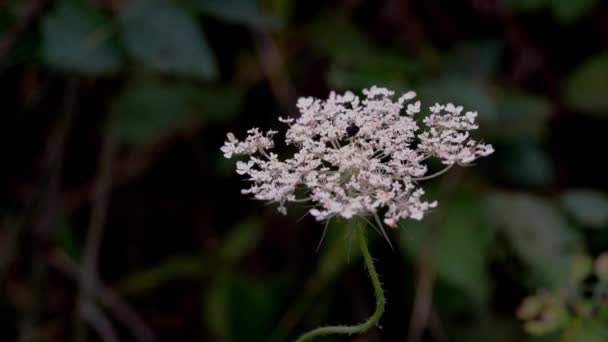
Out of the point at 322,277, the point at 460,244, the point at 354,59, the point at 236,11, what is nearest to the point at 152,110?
the point at 236,11

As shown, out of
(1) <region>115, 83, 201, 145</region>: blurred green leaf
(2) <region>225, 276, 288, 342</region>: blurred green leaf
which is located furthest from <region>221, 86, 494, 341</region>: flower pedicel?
(1) <region>115, 83, 201, 145</region>: blurred green leaf

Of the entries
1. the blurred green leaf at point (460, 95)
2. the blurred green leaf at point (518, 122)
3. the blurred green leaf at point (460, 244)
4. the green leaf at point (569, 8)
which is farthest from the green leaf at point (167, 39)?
the green leaf at point (569, 8)

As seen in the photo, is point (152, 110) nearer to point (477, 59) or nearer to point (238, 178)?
point (238, 178)

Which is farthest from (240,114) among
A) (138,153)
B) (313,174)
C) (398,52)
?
(313,174)

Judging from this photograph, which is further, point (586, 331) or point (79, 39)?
point (79, 39)

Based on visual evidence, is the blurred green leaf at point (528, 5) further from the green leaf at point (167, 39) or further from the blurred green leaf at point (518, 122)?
the green leaf at point (167, 39)

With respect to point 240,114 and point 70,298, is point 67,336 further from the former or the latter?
point 240,114

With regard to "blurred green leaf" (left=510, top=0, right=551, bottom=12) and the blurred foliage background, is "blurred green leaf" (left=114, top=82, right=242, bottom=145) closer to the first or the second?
the blurred foliage background
